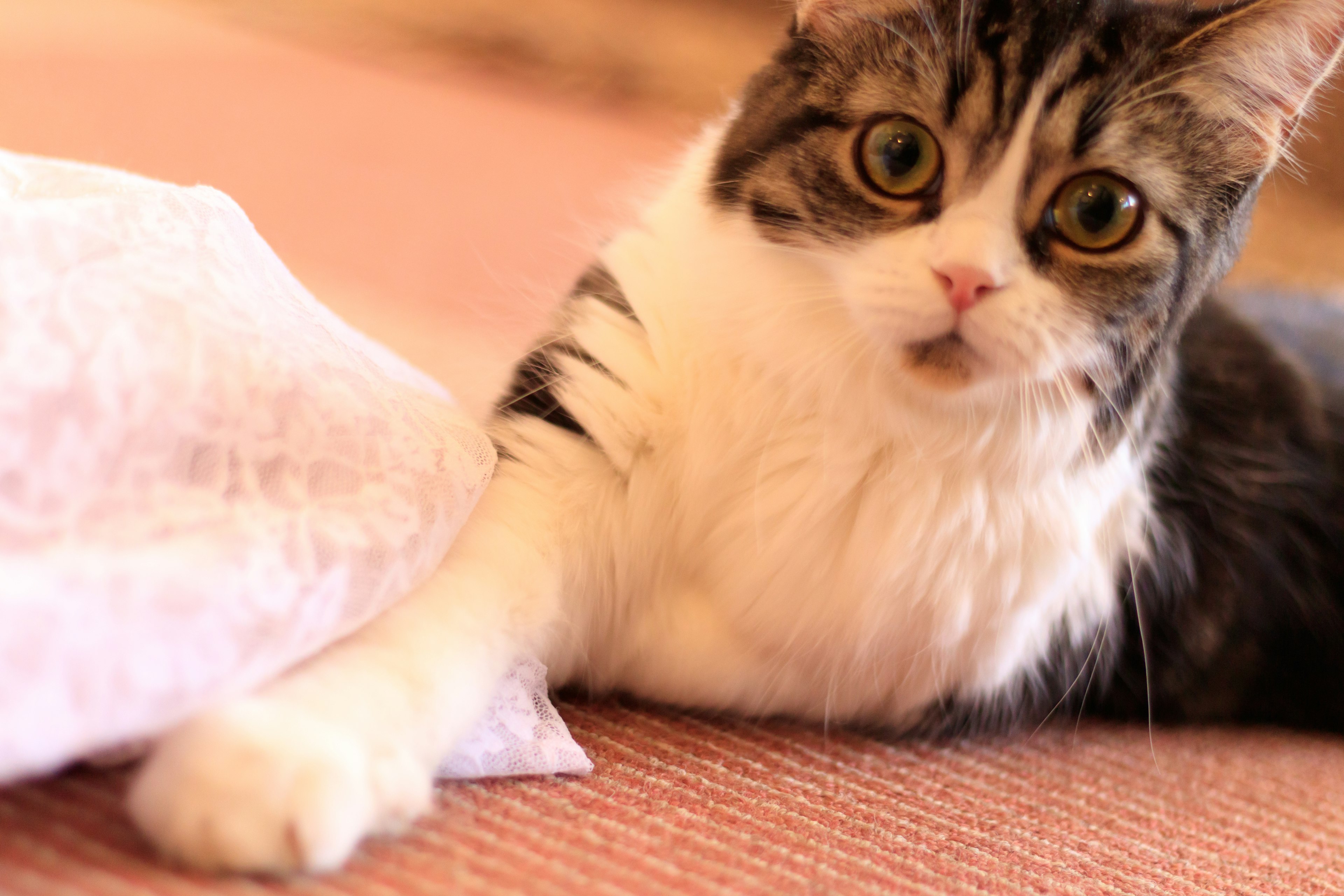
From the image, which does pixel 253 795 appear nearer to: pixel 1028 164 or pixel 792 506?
pixel 792 506

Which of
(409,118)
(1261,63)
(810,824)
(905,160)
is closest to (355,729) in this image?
(810,824)

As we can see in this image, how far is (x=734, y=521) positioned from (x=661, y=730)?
0.21 metres

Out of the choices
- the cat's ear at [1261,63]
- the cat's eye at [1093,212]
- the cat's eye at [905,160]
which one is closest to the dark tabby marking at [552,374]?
the cat's eye at [905,160]

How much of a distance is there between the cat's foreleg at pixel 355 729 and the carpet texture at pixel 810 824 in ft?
0.08

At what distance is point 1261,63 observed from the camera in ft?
3.07

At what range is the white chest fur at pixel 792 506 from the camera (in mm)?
925

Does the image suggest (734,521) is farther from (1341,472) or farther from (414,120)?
(414,120)

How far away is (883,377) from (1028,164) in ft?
0.69

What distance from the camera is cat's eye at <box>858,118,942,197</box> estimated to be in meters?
0.87

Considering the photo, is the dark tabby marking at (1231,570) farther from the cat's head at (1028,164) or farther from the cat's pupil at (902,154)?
the cat's pupil at (902,154)

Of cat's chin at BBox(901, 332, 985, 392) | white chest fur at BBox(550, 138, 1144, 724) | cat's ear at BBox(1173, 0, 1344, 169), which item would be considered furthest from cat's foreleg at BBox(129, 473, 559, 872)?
cat's ear at BBox(1173, 0, 1344, 169)

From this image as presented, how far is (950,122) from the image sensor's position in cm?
87

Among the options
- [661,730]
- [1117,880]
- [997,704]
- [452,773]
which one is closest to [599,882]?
[452,773]

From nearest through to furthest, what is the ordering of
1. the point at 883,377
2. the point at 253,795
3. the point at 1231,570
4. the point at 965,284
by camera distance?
the point at 253,795 < the point at 965,284 < the point at 883,377 < the point at 1231,570
